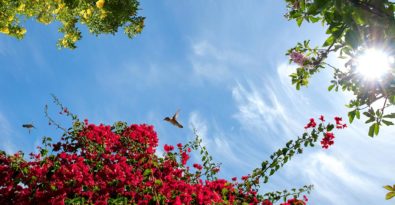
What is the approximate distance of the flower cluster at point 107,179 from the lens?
260 inches

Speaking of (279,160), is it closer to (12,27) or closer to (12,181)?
(12,181)

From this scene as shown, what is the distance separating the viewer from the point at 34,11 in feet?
44.7

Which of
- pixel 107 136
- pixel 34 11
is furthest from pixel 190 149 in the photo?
pixel 34 11

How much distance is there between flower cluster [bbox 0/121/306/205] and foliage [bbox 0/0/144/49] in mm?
5484

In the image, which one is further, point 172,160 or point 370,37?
point 172,160

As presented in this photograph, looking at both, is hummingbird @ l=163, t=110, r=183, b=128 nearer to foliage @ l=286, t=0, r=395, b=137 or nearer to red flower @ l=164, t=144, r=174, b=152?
red flower @ l=164, t=144, r=174, b=152

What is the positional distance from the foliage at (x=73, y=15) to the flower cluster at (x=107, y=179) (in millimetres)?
5484

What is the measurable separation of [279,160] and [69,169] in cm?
470

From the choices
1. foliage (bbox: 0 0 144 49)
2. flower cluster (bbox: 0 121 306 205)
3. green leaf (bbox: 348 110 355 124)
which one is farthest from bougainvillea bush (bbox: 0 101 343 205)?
foliage (bbox: 0 0 144 49)

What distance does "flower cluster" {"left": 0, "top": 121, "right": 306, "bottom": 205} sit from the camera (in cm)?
660

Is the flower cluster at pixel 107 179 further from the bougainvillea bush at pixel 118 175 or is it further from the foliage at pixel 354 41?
the foliage at pixel 354 41

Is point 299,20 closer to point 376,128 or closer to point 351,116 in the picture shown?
point 351,116

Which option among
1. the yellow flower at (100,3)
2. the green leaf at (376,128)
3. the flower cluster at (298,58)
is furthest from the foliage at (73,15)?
the green leaf at (376,128)

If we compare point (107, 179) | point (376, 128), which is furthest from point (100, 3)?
point (376, 128)
